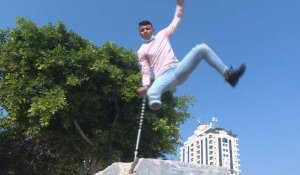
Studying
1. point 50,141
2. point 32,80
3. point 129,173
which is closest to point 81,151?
point 50,141

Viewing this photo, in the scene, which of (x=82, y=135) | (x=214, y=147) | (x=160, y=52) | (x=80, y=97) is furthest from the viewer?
(x=214, y=147)

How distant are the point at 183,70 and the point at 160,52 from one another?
0.60m

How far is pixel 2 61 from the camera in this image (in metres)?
19.2

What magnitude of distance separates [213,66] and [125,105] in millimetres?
14308

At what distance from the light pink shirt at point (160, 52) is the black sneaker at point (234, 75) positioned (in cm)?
90

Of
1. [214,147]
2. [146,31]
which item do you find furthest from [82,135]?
[214,147]

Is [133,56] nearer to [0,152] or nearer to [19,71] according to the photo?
[19,71]

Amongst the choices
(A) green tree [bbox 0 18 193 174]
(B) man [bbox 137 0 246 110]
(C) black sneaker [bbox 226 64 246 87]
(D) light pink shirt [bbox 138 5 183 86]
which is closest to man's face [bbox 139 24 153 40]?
(B) man [bbox 137 0 246 110]

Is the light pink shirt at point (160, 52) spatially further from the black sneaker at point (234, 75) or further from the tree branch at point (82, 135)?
the tree branch at point (82, 135)

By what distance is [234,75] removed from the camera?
17.8 ft

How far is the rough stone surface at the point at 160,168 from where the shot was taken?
9422mm

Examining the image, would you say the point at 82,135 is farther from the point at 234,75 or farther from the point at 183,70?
the point at 234,75

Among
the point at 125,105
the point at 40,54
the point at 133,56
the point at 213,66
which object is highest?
the point at 133,56

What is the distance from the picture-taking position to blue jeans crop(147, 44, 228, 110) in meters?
5.56
